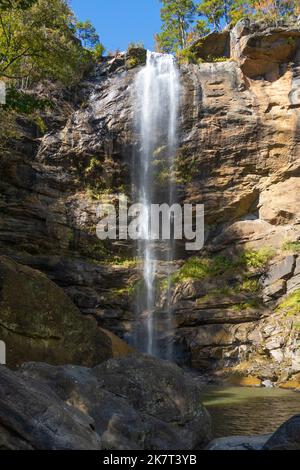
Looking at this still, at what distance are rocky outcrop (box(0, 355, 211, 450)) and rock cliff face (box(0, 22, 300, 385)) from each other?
12149 millimetres

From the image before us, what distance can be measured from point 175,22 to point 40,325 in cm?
3301

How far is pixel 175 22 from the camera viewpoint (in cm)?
3669

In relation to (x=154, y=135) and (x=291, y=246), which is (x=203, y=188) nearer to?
(x=154, y=135)

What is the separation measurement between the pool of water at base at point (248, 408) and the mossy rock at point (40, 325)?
3.20 metres

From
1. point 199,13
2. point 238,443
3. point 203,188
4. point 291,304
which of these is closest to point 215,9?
point 199,13

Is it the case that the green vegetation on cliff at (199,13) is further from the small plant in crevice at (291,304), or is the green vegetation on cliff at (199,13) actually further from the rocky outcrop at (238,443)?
the rocky outcrop at (238,443)

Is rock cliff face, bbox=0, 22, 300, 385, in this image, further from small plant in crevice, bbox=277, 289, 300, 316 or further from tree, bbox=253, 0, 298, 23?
tree, bbox=253, 0, 298, 23

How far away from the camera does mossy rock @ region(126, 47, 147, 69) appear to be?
26.2m

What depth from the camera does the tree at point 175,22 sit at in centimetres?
3631

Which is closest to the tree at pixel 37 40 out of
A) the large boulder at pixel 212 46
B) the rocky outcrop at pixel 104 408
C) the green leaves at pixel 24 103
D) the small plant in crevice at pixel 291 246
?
the green leaves at pixel 24 103

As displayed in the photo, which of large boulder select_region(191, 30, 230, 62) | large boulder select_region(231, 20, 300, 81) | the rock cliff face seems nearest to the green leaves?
the rock cliff face
